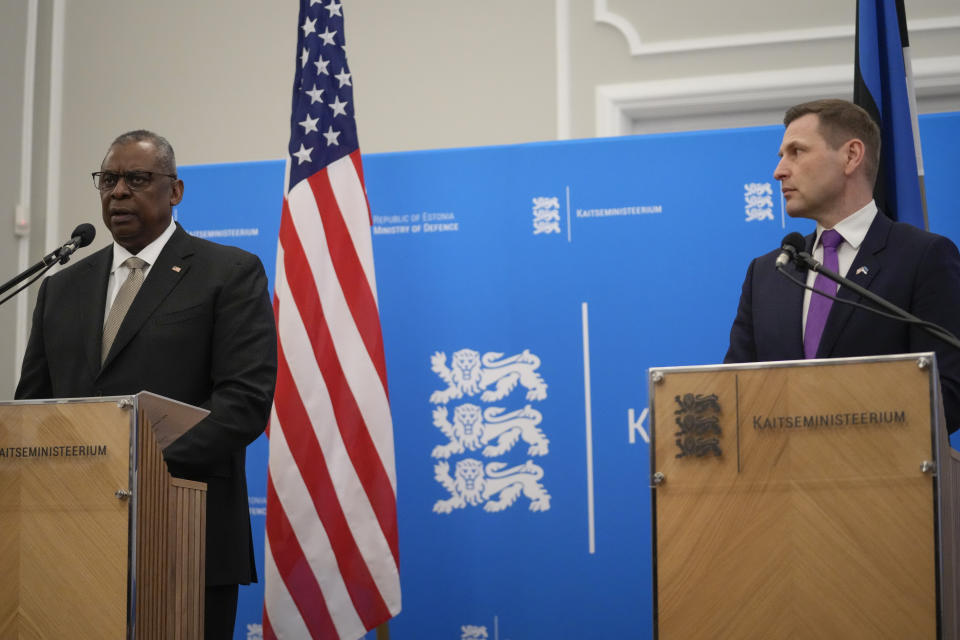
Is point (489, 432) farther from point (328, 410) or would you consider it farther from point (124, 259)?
point (124, 259)

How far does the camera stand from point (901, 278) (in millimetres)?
2602

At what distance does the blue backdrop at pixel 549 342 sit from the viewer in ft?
13.2

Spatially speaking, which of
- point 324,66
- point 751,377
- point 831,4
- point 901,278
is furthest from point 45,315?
point 831,4

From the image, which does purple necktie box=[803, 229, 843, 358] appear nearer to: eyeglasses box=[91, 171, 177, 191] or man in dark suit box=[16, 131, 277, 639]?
man in dark suit box=[16, 131, 277, 639]

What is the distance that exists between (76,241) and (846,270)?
1.83m

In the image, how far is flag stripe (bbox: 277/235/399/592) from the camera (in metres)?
3.65

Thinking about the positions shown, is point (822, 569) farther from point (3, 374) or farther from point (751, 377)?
point (3, 374)

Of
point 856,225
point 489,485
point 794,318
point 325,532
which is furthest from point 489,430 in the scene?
point 856,225

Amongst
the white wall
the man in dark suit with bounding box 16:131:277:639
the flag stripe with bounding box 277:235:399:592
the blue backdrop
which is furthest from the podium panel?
the white wall

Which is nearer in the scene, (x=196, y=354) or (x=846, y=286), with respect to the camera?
(x=846, y=286)

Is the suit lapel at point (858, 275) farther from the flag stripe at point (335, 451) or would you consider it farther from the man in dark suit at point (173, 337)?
the flag stripe at point (335, 451)

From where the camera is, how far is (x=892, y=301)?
2.59 metres

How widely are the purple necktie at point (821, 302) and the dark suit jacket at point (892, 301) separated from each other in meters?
0.02

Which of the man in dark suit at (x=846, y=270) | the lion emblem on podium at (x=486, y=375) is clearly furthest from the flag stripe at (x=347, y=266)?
the man in dark suit at (x=846, y=270)
